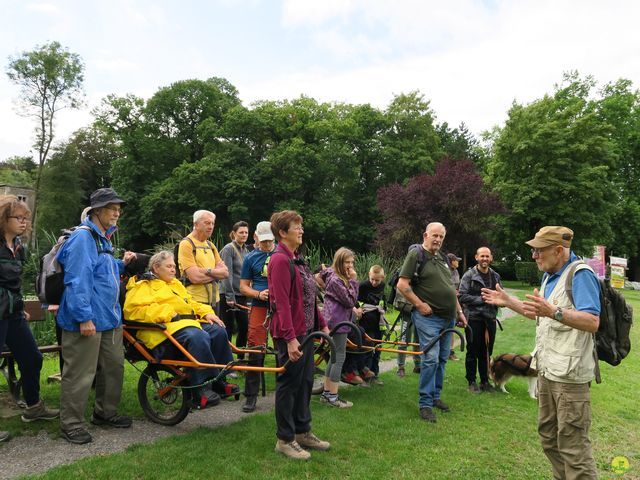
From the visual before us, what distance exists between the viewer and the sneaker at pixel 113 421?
178 inches

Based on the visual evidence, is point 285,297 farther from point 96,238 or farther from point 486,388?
point 486,388

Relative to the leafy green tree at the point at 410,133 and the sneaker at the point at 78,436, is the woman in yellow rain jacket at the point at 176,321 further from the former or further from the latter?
the leafy green tree at the point at 410,133

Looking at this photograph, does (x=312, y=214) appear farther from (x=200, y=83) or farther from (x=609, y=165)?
Answer: (x=609, y=165)

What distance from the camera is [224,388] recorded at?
454cm

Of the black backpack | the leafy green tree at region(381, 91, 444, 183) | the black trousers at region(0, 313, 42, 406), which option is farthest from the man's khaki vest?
the leafy green tree at region(381, 91, 444, 183)

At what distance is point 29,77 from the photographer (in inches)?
1206

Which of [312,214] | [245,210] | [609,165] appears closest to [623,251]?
[609,165]

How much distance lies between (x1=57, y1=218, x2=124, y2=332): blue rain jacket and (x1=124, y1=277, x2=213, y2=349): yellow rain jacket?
8.7 inches

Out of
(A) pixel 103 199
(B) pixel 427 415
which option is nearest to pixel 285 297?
(A) pixel 103 199

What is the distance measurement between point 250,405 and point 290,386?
1.47 meters

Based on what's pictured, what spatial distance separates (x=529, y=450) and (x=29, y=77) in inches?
1400

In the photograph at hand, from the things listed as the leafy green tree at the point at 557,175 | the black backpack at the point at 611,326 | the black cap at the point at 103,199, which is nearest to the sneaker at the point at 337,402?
the black backpack at the point at 611,326

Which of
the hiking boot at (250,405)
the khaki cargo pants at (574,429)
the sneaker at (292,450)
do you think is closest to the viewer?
the khaki cargo pants at (574,429)

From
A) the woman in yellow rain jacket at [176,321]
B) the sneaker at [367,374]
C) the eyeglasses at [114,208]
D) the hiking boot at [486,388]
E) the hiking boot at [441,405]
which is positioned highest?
the eyeglasses at [114,208]
